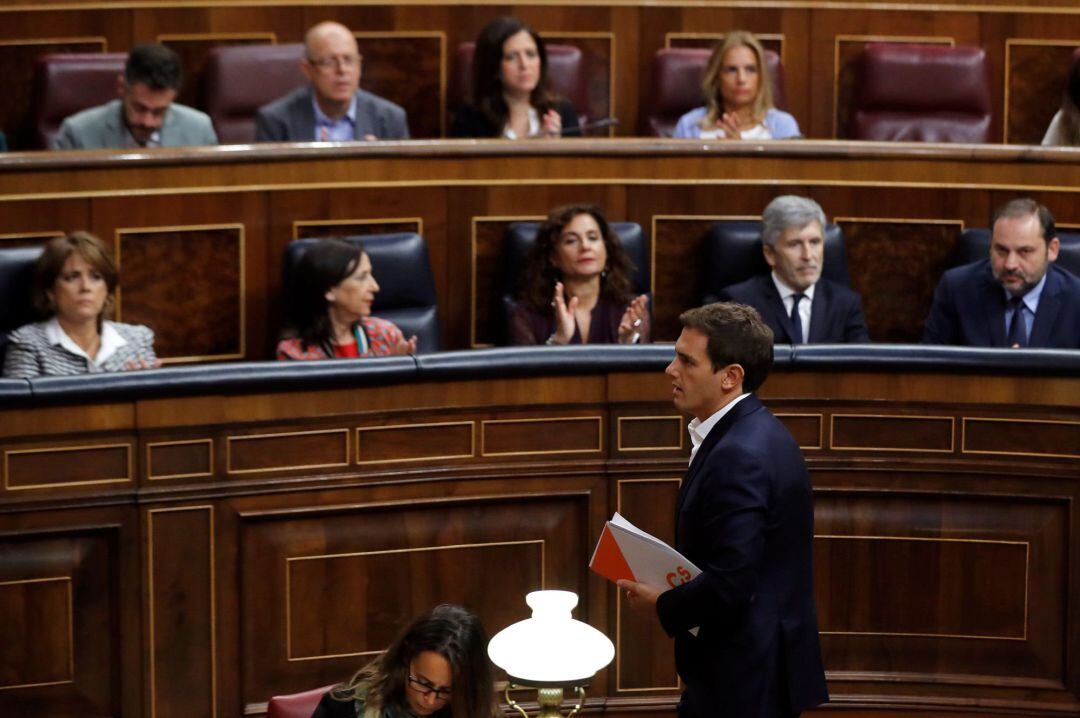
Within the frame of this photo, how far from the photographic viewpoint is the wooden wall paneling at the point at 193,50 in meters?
4.26

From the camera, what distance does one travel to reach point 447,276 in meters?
3.61

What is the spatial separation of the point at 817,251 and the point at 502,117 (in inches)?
36.7

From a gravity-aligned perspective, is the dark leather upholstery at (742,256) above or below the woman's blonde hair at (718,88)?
below

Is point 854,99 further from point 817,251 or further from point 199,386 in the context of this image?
point 199,386

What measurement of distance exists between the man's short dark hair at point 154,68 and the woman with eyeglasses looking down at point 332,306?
0.69 meters

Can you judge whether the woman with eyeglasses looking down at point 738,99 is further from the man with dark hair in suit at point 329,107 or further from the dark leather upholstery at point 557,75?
the man with dark hair in suit at point 329,107

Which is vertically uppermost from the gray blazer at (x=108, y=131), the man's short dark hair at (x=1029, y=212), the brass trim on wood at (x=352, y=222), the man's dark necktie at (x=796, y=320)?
the gray blazer at (x=108, y=131)

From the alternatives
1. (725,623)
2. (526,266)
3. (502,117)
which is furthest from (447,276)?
(725,623)

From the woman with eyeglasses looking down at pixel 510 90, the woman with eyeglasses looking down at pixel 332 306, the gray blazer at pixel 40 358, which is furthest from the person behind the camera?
the woman with eyeglasses looking down at pixel 510 90

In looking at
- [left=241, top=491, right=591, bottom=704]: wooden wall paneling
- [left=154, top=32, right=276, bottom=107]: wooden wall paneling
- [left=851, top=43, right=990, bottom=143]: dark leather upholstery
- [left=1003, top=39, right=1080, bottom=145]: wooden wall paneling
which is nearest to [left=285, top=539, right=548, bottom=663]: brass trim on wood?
[left=241, top=491, right=591, bottom=704]: wooden wall paneling

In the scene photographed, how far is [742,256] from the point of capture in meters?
3.55

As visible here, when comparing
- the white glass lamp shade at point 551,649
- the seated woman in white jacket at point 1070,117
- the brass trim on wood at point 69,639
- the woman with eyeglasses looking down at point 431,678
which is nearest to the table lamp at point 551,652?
the white glass lamp shade at point 551,649

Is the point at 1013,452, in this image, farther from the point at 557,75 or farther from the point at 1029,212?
the point at 557,75

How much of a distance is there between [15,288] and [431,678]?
4.77 ft
